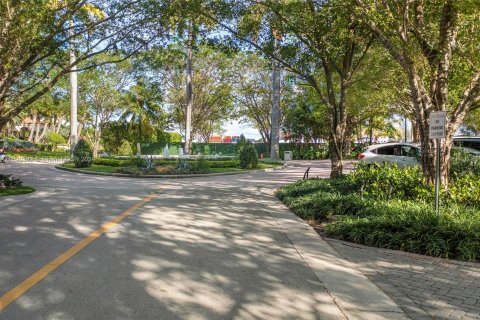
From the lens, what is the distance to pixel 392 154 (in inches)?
731

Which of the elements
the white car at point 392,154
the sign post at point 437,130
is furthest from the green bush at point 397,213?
the white car at point 392,154

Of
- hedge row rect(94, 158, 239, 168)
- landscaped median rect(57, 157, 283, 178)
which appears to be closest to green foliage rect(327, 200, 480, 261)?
landscaped median rect(57, 157, 283, 178)

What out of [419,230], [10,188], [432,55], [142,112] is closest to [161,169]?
[10,188]

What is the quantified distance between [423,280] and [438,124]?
363 cm

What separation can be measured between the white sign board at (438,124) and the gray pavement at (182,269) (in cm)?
294

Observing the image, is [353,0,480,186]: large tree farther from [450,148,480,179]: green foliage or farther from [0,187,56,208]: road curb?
[0,187,56,208]: road curb

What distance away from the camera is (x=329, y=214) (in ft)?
29.9

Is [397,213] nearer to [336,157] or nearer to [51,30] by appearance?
[336,157]

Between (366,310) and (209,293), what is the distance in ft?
5.29

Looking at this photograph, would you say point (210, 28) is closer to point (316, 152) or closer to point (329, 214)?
point (329, 214)

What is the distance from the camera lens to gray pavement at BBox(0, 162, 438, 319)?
3.99m

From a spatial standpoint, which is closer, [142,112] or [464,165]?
[464,165]

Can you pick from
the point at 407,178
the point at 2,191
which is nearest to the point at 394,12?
the point at 407,178

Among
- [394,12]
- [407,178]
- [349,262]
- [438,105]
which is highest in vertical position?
[394,12]
